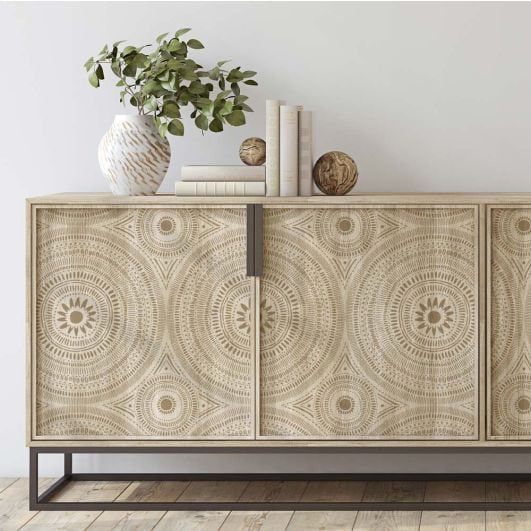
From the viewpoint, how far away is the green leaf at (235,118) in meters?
2.97

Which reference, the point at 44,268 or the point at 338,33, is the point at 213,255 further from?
the point at 338,33

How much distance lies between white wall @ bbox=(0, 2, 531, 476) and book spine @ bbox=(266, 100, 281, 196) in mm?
413

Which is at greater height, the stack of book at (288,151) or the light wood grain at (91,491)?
the stack of book at (288,151)

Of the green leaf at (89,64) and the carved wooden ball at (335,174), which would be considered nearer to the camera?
the carved wooden ball at (335,174)

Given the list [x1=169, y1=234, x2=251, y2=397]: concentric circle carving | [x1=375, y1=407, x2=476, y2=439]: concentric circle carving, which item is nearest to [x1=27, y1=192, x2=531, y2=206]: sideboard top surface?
[x1=169, y1=234, x2=251, y2=397]: concentric circle carving

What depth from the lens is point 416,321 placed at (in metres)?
2.81

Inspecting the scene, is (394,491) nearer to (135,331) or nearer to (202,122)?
(135,331)

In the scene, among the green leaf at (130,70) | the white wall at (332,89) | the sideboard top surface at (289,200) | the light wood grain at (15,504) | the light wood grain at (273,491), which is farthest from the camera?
the white wall at (332,89)

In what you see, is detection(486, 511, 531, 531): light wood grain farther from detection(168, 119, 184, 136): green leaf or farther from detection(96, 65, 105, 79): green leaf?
detection(96, 65, 105, 79): green leaf

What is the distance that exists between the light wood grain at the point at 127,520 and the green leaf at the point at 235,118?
1198 millimetres

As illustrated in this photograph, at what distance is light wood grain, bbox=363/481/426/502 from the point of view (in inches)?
120

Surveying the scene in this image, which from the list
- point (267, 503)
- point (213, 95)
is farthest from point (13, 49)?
point (267, 503)

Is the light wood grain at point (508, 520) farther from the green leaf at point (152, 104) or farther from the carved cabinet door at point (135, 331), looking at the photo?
the green leaf at point (152, 104)

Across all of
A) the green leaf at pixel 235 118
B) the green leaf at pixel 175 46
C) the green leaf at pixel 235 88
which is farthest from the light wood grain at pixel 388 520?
the green leaf at pixel 175 46
